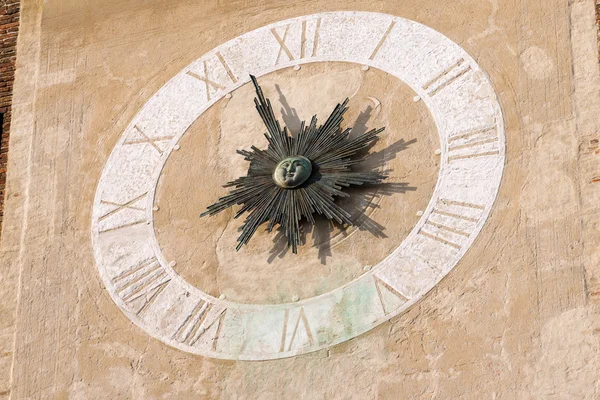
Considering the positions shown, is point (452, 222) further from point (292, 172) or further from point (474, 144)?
point (292, 172)

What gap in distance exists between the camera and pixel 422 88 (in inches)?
287

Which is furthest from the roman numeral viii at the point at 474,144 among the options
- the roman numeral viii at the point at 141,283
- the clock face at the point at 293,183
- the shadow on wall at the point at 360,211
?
the roman numeral viii at the point at 141,283

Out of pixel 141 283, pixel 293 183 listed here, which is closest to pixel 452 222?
pixel 293 183

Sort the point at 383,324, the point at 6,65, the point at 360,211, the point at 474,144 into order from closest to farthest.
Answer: the point at 383,324
the point at 474,144
the point at 360,211
the point at 6,65

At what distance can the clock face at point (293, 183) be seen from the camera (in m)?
6.91

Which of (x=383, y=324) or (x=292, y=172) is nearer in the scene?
(x=383, y=324)

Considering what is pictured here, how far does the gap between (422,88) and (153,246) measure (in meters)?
1.46

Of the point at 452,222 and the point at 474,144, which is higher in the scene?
the point at 474,144

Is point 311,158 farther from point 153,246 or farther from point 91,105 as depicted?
point 91,105

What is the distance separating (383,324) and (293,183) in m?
0.82

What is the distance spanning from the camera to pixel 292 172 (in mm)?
7168

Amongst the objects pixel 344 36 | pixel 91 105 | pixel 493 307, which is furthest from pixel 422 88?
pixel 91 105

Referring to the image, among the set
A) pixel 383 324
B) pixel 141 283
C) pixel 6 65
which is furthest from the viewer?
pixel 6 65

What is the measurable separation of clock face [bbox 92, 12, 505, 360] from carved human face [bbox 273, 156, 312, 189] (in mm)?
20
